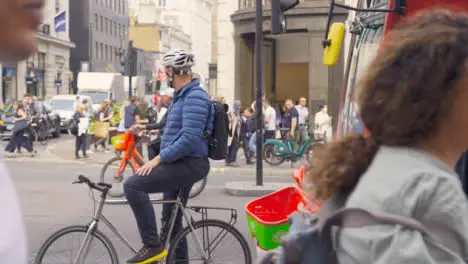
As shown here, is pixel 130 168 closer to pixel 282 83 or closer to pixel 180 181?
pixel 180 181

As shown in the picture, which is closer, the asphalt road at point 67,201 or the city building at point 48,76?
the asphalt road at point 67,201

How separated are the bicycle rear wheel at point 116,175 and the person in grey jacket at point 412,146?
33.9 feet

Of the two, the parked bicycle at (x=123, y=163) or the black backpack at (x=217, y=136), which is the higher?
the black backpack at (x=217, y=136)

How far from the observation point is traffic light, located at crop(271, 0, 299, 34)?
21.1 feet

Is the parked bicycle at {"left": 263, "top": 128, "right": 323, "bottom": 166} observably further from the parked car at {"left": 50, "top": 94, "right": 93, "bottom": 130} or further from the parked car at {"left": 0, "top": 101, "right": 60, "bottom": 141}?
the parked car at {"left": 50, "top": 94, "right": 93, "bottom": 130}

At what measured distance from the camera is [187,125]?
589cm

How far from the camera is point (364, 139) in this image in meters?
1.87

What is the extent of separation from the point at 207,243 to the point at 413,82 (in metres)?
4.72

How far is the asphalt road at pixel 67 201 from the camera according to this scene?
9219mm

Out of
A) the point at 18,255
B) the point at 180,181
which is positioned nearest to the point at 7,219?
the point at 18,255

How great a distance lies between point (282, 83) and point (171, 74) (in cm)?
2693

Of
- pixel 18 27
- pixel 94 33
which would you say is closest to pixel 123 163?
pixel 18 27

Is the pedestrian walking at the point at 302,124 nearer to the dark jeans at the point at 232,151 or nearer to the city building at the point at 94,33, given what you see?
the dark jeans at the point at 232,151

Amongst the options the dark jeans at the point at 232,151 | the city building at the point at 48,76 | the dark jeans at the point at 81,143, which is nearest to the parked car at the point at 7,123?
the dark jeans at the point at 81,143
